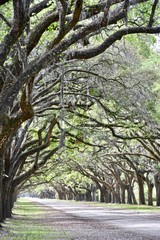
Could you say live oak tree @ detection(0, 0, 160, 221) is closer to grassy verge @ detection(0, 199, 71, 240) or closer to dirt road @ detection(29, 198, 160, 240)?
grassy verge @ detection(0, 199, 71, 240)

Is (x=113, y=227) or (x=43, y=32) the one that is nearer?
(x=43, y=32)

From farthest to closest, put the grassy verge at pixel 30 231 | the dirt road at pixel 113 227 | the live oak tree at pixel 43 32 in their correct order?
the grassy verge at pixel 30 231, the dirt road at pixel 113 227, the live oak tree at pixel 43 32

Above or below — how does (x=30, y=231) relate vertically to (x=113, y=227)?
below

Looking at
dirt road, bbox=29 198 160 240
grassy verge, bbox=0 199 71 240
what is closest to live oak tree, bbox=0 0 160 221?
grassy verge, bbox=0 199 71 240

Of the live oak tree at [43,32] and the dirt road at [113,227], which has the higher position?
the live oak tree at [43,32]

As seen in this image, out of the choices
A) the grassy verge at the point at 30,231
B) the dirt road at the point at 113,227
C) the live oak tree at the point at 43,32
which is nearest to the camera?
the live oak tree at the point at 43,32

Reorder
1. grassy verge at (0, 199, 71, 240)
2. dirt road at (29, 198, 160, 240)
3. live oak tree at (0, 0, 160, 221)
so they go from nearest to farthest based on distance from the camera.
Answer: live oak tree at (0, 0, 160, 221) → dirt road at (29, 198, 160, 240) → grassy verge at (0, 199, 71, 240)

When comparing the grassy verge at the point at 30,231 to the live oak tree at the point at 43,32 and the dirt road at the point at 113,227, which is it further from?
the live oak tree at the point at 43,32

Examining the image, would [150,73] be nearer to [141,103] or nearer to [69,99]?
[141,103]

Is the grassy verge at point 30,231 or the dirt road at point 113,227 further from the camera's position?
the grassy verge at point 30,231

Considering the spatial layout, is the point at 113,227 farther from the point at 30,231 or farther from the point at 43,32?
the point at 43,32

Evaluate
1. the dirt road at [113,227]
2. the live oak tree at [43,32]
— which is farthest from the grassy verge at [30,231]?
the live oak tree at [43,32]

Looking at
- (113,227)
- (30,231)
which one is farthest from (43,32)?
(113,227)

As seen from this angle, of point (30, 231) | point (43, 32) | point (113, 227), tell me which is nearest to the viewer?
point (43, 32)
